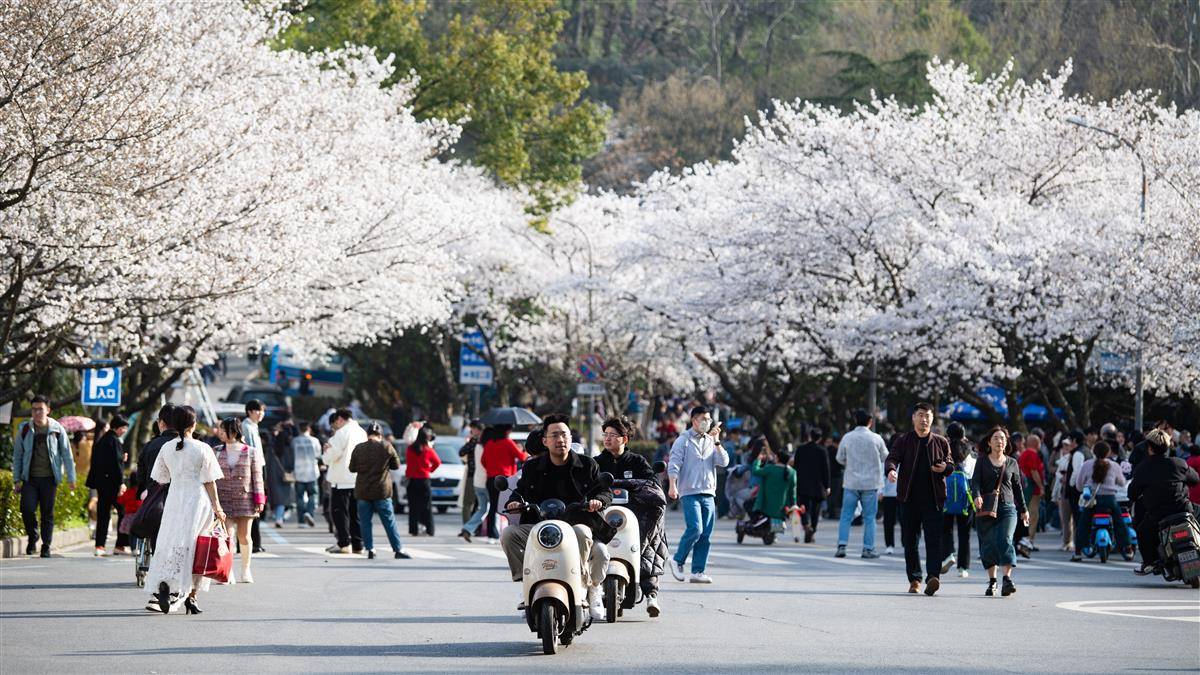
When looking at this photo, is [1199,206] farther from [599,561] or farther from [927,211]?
[599,561]

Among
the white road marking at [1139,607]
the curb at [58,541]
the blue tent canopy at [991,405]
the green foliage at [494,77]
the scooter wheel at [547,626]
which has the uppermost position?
the green foliage at [494,77]

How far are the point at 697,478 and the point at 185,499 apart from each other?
5073 mm

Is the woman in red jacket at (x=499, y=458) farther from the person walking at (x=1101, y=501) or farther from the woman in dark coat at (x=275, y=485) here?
the person walking at (x=1101, y=501)

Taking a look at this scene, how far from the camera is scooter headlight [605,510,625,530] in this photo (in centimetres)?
1305

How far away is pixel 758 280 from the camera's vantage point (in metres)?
36.4

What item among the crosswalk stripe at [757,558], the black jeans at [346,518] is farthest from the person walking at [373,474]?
the crosswalk stripe at [757,558]

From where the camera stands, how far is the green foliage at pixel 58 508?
19594mm

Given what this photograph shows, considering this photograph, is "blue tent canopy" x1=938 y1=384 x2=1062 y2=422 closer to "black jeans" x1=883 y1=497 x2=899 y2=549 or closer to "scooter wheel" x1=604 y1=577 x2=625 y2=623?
"black jeans" x1=883 y1=497 x2=899 y2=549

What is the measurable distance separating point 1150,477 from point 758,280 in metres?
18.4

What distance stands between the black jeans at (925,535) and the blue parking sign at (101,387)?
1327cm

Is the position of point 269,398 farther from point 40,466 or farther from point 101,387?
point 40,466

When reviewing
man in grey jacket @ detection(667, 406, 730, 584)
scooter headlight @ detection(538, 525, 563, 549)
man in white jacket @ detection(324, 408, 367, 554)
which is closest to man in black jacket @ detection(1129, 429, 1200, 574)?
man in grey jacket @ detection(667, 406, 730, 584)

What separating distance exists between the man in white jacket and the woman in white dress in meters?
6.76

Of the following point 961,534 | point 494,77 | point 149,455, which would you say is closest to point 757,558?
point 961,534
